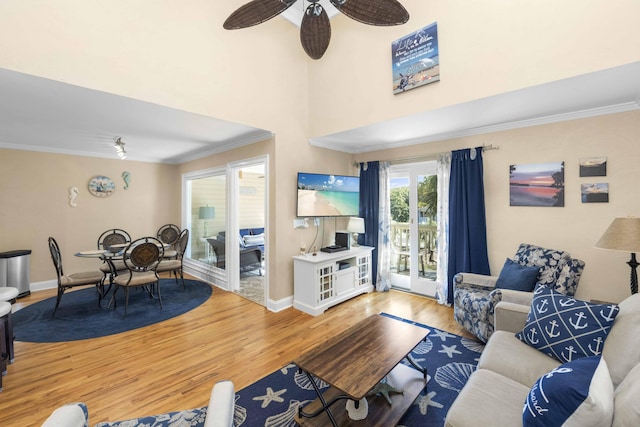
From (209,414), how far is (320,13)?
2370mm

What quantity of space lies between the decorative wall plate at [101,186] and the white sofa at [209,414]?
5382 millimetres

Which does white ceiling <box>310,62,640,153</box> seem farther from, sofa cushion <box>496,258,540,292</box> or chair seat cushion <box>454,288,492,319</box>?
chair seat cushion <box>454,288,492,319</box>

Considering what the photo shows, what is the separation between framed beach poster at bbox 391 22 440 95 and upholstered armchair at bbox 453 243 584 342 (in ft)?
7.06

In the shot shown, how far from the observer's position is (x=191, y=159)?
5.53 metres

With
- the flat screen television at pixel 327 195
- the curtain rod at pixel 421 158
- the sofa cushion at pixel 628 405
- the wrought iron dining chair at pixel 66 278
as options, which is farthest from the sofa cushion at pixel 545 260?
the wrought iron dining chair at pixel 66 278

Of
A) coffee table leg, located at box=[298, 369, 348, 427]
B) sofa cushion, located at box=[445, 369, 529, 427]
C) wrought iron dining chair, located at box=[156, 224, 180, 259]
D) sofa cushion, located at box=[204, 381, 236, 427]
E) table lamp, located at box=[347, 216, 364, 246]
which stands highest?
table lamp, located at box=[347, 216, 364, 246]

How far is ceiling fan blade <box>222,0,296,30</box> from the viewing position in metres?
1.73

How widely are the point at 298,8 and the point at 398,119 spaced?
2104 millimetres

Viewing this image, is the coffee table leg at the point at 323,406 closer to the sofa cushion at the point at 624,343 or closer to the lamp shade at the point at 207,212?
the sofa cushion at the point at 624,343

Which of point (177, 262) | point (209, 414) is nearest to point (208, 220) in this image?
point (177, 262)

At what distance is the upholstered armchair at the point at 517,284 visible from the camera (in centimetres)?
253

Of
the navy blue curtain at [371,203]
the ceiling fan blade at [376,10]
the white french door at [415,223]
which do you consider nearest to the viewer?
the ceiling fan blade at [376,10]

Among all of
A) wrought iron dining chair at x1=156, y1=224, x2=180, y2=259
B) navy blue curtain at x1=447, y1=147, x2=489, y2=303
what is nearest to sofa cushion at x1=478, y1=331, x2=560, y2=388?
navy blue curtain at x1=447, y1=147, x2=489, y2=303

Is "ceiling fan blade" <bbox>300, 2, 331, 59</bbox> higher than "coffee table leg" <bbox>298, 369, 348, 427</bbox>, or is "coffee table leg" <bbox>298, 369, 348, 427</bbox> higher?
"ceiling fan blade" <bbox>300, 2, 331, 59</bbox>
